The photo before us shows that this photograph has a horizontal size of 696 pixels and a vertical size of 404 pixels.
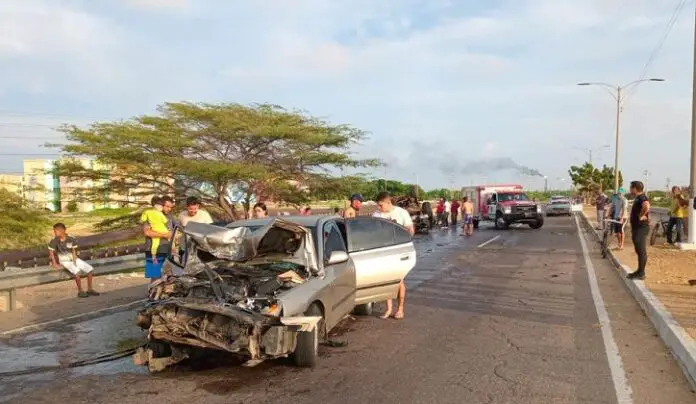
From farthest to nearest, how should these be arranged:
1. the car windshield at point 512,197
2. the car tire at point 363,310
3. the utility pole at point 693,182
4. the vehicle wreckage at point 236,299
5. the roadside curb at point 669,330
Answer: the car windshield at point 512,197
the utility pole at point 693,182
the car tire at point 363,310
the roadside curb at point 669,330
the vehicle wreckage at point 236,299

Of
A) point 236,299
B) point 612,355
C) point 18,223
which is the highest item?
point 236,299

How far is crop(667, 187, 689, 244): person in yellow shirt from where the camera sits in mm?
18609

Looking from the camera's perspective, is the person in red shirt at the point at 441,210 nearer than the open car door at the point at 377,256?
No

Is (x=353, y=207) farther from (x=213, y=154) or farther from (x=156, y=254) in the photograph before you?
(x=213, y=154)

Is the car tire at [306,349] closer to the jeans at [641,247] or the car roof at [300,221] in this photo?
the car roof at [300,221]

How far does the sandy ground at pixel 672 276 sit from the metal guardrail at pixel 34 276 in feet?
31.1

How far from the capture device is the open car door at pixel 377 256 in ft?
26.3

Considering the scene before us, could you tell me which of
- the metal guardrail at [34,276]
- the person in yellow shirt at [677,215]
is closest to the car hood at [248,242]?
the metal guardrail at [34,276]

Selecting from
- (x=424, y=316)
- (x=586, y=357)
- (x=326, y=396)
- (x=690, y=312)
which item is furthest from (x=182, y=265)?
(x=690, y=312)

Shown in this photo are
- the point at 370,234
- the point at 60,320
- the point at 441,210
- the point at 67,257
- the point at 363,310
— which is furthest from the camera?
the point at 441,210

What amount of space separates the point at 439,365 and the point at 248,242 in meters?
2.28

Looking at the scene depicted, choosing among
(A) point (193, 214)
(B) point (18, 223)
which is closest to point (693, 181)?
(A) point (193, 214)

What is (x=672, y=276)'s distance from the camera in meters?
12.2

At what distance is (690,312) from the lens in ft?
27.7
